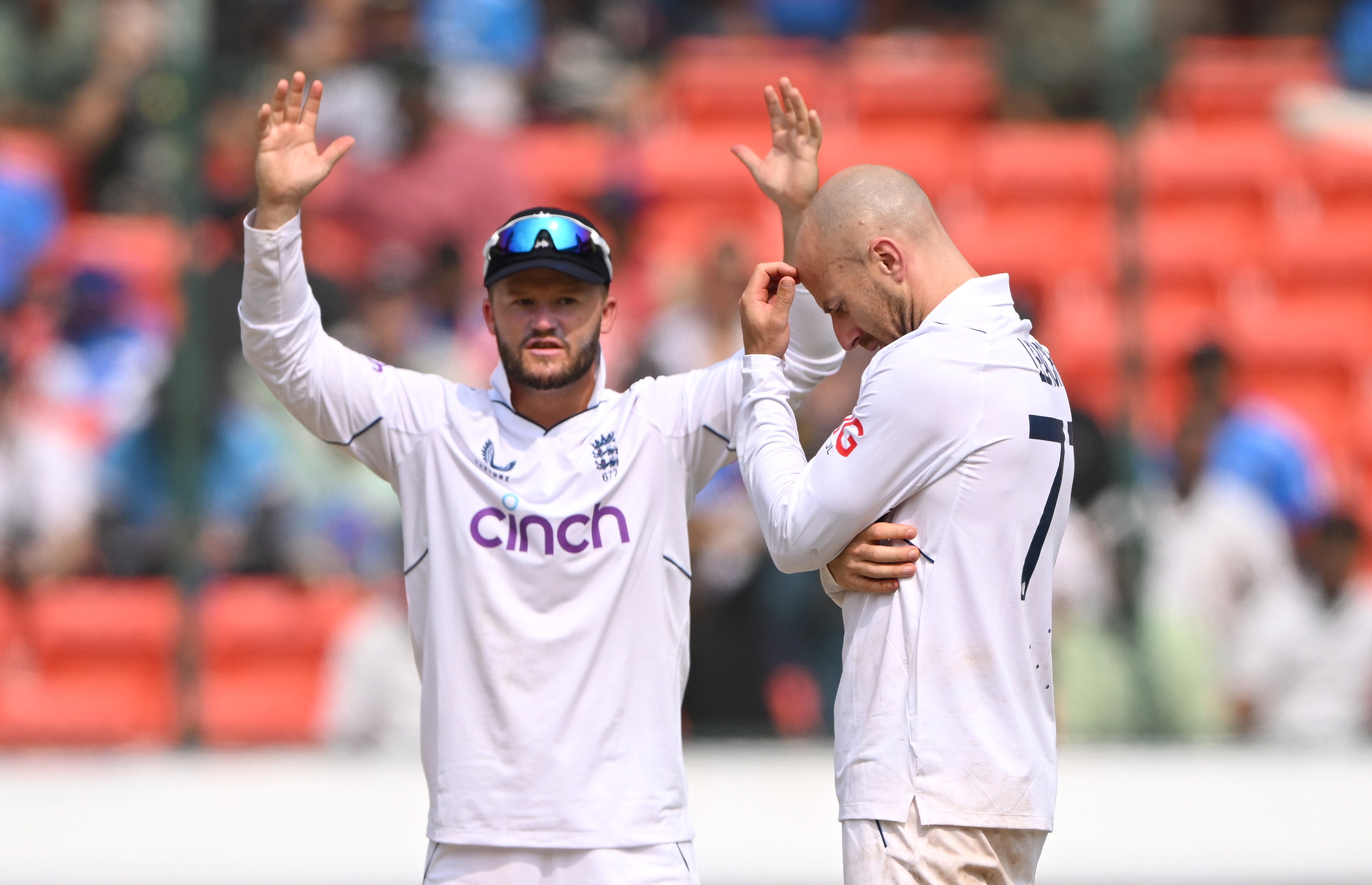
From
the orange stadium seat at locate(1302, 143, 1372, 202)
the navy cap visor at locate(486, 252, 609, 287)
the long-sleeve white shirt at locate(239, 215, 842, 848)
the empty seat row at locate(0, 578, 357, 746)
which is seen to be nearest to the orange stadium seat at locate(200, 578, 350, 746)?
the empty seat row at locate(0, 578, 357, 746)

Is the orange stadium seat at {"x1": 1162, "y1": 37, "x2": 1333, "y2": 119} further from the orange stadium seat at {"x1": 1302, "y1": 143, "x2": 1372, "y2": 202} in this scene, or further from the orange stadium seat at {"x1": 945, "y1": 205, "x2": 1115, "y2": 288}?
the orange stadium seat at {"x1": 945, "y1": 205, "x2": 1115, "y2": 288}

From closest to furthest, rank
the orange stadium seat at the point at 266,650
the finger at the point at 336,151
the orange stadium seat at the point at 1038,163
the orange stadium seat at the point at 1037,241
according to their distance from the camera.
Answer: the finger at the point at 336,151 < the orange stadium seat at the point at 266,650 < the orange stadium seat at the point at 1038,163 < the orange stadium seat at the point at 1037,241

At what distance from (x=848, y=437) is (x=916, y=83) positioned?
7623mm

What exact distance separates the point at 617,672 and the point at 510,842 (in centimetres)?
35

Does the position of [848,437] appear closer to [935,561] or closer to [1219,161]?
[935,561]

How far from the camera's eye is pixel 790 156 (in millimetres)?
3340

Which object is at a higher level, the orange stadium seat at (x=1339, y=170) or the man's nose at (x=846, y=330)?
the orange stadium seat at (x=1339, y=170)

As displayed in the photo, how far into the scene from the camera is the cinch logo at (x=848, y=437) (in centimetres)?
282

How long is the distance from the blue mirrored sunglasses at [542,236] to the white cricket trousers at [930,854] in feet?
3.83

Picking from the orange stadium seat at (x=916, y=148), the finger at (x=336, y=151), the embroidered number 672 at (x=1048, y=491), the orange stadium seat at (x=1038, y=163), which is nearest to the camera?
the embroidered number 672 at (x=1048, y=491)

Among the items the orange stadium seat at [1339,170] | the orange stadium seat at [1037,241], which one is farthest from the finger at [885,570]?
the orange stadium seat at [1339,170]

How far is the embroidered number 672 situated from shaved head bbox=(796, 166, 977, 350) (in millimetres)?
279

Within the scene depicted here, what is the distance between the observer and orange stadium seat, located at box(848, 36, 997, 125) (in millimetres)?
9945

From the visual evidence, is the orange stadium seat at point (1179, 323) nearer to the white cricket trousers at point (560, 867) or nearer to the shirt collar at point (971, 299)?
the shirt collar at point (971, 299)
